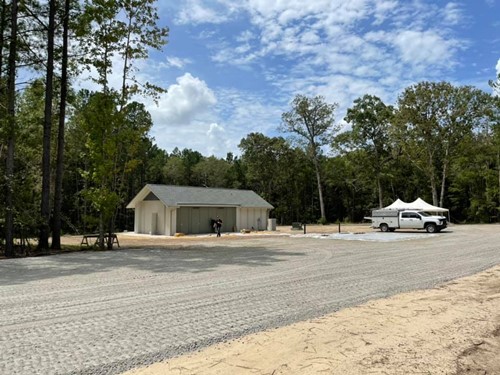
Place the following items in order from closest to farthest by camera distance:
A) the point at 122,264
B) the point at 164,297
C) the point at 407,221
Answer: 1. the point at 164,297
2. the point at 122,264
3. the point at 407,221

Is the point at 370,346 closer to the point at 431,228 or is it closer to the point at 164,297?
the point at 164,297

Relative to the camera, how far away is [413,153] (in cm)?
4919

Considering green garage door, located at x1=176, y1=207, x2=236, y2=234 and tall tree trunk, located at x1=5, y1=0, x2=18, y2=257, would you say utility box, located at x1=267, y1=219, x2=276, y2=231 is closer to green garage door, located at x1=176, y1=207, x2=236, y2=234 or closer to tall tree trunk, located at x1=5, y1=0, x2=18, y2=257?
green garage door, located at x1=176, y1=207, x2=236, y2=234

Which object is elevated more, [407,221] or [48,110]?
[48,110]

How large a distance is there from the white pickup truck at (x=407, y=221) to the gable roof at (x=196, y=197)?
10240mm

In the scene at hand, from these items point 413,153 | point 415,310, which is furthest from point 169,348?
point 413,153

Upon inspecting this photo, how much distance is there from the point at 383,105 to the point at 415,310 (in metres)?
52.7

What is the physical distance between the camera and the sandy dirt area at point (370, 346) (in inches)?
180

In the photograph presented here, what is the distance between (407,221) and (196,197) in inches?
642

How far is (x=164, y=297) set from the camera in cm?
827

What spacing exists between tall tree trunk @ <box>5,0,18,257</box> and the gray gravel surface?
2.73m

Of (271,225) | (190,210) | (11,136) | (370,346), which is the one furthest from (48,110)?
(271,225)

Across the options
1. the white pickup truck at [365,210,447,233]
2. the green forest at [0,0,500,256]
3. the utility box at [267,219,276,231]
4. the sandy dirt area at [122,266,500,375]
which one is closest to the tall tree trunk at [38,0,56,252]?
the green forest at [0,0,500,256]

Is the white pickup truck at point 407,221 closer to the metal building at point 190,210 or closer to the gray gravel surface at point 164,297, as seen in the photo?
the metal building at point 190,210
